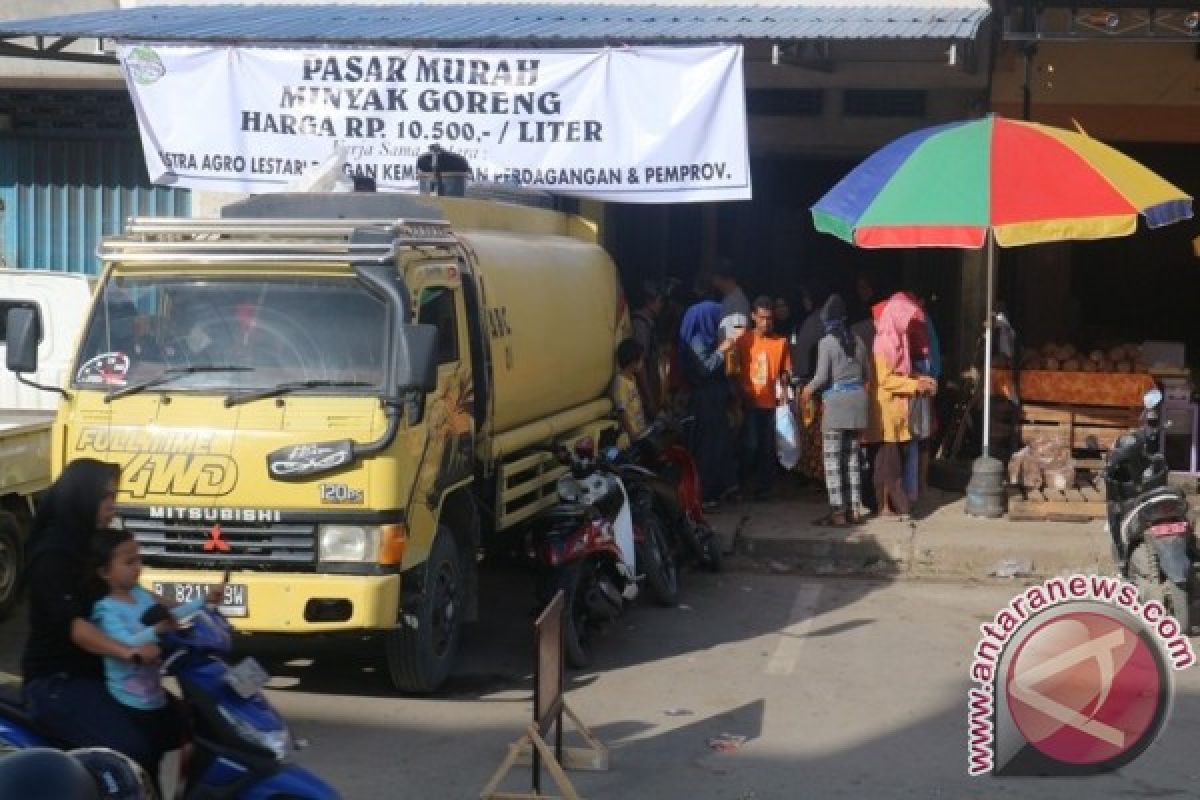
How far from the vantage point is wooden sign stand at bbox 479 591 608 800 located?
6465mm

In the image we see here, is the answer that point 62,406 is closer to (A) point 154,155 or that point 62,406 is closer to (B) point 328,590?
(B) point 328,590

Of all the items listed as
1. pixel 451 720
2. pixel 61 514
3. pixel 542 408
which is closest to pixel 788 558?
pixel 542 408

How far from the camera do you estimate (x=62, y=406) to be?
7.97m

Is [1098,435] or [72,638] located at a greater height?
[72,638]

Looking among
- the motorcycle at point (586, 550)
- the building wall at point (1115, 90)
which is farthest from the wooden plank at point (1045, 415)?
the motorcycle at point (586, 550)

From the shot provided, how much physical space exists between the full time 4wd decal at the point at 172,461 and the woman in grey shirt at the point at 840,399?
5.33m

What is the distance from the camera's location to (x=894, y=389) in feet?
39.2

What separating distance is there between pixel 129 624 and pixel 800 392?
826 cm

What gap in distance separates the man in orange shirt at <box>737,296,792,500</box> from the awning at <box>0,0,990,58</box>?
2.15 meters

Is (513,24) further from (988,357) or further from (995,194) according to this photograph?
(988,357)

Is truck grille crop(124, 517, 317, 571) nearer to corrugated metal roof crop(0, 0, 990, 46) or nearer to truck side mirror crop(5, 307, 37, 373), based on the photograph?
truck side mirror crop(5, 307, 37, 373)

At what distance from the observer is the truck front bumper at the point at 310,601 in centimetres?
754

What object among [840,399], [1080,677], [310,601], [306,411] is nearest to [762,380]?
[840,399]

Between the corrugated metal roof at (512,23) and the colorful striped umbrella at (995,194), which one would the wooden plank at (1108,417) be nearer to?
the colorful striped umbrella at (995,194)
